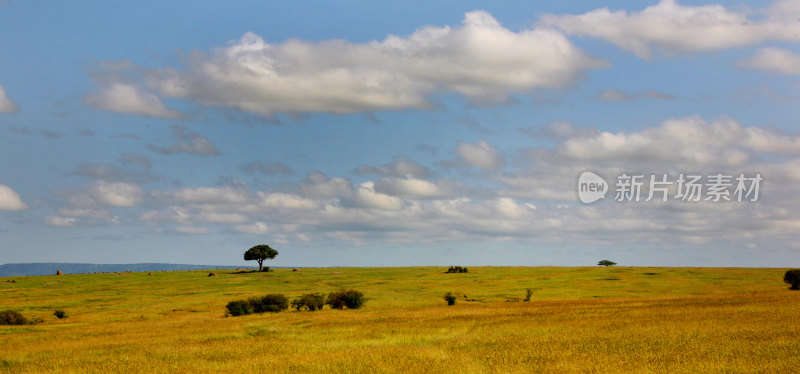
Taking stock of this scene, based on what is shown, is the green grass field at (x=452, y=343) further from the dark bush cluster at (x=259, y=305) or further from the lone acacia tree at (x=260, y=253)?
the lone acacia tree at (x=260, y=253)

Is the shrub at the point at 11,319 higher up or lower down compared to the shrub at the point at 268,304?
lower down

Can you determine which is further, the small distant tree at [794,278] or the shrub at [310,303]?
the small distant tree at [794,278]

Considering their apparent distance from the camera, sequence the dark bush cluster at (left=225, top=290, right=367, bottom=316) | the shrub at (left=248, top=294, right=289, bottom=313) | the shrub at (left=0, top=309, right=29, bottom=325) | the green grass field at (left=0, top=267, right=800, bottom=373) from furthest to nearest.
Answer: the shrub at (left=248, top=294, right=289, bottom=313) → the dark bush cluster at (left=225, top=290, right=367, bottom=316) → the shrub at (left=0, top=309, right=29, bottom=325) → the green grass field at (left=0, top=267, right=800, bottom=373)

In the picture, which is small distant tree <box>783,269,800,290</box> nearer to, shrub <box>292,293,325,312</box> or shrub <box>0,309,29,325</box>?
shrub <box>292,293,325,312</box>

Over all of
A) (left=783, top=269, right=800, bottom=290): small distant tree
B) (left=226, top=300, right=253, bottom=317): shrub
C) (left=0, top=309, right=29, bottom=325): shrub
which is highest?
(left=783, top=269, right=800, bottom=290): small distant tree

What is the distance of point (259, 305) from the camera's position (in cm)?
5712

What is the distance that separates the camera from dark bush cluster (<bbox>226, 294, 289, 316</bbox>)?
182 ft

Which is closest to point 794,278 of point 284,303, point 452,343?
point 284,303

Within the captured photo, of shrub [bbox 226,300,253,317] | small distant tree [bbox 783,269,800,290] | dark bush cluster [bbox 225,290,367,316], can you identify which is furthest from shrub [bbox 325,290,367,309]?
small distant tree [bbox 783,269,800,290]

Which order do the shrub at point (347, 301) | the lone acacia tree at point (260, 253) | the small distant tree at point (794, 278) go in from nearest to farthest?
the shrub at point (347, 301)
the small distant tree at point (794, 278)
the lone acacia tree at point (260, 253)

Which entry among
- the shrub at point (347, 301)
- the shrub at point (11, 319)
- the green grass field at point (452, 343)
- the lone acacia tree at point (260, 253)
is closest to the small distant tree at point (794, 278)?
the green grass field at point (452, 343)

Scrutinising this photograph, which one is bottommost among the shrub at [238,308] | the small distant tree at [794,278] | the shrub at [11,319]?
the shrub at [11,319]

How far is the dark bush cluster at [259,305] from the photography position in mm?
55375

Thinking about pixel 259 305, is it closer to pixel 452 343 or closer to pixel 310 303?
pixel 310 303
